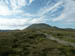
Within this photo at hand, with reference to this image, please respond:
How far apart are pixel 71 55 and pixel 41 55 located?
4.80 m

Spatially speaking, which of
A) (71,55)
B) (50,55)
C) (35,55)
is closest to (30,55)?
(35,55)

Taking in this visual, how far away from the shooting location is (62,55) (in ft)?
59.5

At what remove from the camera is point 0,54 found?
58.7ft

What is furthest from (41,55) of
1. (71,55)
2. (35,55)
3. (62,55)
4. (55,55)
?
(71,55)

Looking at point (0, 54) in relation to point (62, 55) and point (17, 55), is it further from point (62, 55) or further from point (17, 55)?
point (62, 55)

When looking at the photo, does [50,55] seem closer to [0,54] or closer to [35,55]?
[35,55]

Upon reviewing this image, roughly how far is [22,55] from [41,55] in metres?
2.99

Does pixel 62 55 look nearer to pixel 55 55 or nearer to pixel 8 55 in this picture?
pixel 55 55

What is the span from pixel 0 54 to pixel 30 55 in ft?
15.3

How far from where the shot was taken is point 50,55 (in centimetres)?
1831

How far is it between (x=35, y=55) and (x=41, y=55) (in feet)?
3.13

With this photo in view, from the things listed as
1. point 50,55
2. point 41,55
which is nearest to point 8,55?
point 41,55

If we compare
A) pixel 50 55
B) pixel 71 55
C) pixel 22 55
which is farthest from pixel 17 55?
pixel 71 55

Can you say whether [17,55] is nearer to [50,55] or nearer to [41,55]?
[41,55]
